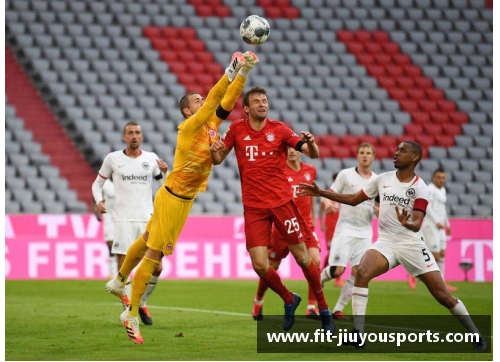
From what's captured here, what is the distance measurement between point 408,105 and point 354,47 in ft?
7.89

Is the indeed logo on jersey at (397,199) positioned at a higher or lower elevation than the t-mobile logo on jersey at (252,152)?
lower

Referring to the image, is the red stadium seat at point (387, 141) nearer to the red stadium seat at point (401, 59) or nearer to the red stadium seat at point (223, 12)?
the red stadium seat at point (401, 59)

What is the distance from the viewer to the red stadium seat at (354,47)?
24.5m

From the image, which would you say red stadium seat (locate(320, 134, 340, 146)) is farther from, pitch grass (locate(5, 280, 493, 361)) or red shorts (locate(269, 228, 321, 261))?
red shorts (locate(269, 228, 321, 261))

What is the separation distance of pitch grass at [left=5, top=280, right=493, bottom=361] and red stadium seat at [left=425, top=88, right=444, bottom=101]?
8.89 meters

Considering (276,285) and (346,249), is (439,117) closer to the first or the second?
(346,249)

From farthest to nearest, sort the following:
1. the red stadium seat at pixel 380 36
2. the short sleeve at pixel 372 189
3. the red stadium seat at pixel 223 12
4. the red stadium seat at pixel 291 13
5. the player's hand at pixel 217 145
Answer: the red stadium seat at pixel 291 13
the red stadium seat at pixel 380 36
the red stadium seat at pixel 223 12
the short sleeve at pixel 372 189
the player's hand at pixel 217 145

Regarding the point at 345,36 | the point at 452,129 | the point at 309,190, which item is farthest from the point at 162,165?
the point at 345,36

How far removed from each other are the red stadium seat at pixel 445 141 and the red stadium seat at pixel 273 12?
5.83 meters

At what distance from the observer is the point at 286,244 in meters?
9.87

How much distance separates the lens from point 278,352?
7336 mm

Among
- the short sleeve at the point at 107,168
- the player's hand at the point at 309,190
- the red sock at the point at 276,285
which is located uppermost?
the short sleeve at the point at 107,168

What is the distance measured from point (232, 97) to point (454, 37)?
1896 cm

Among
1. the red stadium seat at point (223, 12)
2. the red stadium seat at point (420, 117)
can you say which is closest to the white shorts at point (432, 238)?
the red stadium seat at point (420, 117)
